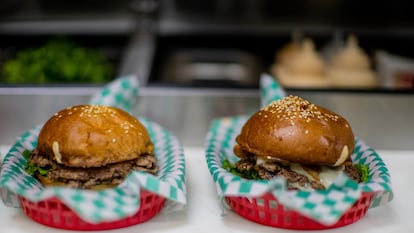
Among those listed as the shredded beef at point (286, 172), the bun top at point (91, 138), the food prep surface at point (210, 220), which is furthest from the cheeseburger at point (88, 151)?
the shredded beef at point (286, 172)

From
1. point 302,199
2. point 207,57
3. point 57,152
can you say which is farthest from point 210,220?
point 207,57

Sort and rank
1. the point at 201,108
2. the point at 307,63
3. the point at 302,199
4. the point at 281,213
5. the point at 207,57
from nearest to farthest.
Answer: the point at 302,199 → the point at 281,213 → the point at 201,108 → the point at 307,63 → the point at 207,57

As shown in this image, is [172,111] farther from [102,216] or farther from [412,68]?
[412,68]

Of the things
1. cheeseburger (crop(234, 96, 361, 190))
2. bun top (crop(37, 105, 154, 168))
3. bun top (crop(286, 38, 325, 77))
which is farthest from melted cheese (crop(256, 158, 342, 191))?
bun top (crop(286, 38, 325, 77))

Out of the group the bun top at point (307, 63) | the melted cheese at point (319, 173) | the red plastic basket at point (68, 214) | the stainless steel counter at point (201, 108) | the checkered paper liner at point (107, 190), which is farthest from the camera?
the bun top at point (307, 63)

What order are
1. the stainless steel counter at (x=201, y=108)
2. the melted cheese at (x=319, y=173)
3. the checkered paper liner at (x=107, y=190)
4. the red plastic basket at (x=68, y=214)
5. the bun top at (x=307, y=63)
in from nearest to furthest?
the checkered paper liner at (x=107, y=190) → the red plastic basket at (x=68, y=214) → the melted cheese at (x=319, y=173) → the stainless steel counter at (x=201, y=108) → the bun top at (x=307, y=63)

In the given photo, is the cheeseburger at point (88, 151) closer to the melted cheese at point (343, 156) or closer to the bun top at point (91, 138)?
the bun top at point (91, 138)

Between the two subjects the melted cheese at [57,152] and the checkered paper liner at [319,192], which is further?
the melted cheese at [57,152]

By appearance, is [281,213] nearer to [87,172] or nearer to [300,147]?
[300,147]
